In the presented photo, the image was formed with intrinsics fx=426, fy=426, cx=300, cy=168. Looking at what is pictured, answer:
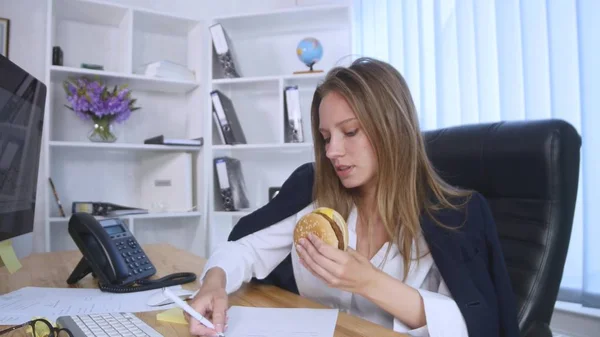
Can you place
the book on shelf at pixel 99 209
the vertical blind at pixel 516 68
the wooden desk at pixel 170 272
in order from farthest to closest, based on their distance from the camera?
the book on shelf at pixel 99 209 < the vertical blind at pixel 516 68 < the wooden desk at pixel 170 272

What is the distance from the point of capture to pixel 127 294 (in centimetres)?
89

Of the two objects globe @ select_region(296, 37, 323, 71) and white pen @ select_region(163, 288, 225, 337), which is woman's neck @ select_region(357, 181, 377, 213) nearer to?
white pen @ select_region(163, 288, 225, 337)

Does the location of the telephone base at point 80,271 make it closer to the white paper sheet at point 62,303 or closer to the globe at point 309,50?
the white paper sheet at point 62,303

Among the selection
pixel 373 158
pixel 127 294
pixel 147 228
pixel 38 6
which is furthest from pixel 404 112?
pixel 38 6

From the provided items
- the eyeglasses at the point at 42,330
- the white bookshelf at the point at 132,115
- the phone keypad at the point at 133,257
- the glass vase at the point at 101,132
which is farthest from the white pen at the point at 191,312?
the glass vase at the point at 101,132

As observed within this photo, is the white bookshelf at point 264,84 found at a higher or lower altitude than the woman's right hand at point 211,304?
higher

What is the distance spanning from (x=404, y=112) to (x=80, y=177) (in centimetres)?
195

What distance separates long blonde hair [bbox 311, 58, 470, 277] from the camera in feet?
3.10

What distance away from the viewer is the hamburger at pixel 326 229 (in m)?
0.78

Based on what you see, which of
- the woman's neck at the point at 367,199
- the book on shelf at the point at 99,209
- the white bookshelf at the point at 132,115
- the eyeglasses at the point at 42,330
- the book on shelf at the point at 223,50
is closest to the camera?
the eyeglasses at the point at 42,330

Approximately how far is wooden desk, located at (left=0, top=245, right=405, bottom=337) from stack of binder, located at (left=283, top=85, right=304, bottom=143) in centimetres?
98

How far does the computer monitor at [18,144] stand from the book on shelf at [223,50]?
1.38m

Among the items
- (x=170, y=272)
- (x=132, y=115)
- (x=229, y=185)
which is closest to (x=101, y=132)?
(x=132, y=115)

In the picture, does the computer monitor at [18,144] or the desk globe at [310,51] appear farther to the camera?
the desk globe at [310,51]
